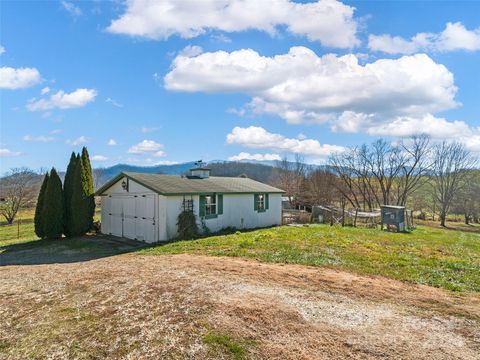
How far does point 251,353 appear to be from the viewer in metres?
4.55

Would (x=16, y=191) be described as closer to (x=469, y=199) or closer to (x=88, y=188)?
(x=88, y=188)

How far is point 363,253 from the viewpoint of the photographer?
38.6 feet

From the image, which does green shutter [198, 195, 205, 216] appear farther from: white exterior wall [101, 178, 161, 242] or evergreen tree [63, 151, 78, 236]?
evergreen tree [63, 151, 78, 236]

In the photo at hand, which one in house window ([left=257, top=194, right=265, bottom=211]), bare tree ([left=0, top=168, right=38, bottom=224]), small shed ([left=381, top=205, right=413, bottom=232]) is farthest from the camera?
bare tree ([left=0, top=168, right=38, bottom=224])

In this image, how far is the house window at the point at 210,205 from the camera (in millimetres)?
17234

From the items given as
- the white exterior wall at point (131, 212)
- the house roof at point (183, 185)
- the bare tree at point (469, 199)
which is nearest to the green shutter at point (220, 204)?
the house roof at point (183, 185)

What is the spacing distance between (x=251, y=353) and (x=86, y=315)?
3295 millimetres

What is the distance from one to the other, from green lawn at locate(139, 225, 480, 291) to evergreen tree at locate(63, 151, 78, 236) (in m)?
6.69

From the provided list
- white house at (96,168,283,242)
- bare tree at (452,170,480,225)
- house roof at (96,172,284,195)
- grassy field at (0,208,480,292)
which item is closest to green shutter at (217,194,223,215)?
white house at (96,168,283,242)

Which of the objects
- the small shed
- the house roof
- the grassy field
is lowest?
the grassy field

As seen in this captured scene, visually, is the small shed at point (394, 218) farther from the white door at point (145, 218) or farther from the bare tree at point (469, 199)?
the bare tree at point (469, 199)

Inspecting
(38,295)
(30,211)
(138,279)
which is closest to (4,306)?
(38,295)

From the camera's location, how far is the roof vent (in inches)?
811

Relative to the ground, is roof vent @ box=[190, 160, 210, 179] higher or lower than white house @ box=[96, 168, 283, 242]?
higher
